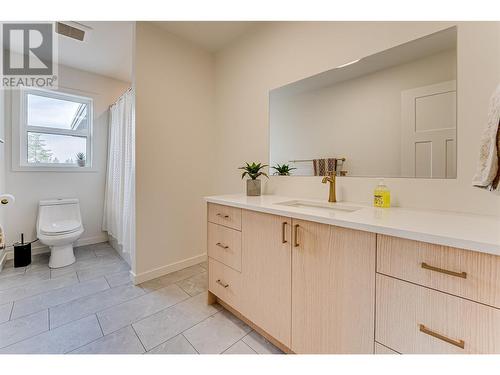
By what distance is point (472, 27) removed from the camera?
1.06m

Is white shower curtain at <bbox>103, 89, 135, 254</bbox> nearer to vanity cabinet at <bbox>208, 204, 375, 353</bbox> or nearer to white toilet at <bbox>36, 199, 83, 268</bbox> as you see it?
white toilet at <bbox>36, 199, 83, 268</bbox>

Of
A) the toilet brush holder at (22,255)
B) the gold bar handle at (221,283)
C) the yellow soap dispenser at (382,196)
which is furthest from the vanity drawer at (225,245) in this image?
the toilet brush holder at (22,255)

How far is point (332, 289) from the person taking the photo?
0.98 m

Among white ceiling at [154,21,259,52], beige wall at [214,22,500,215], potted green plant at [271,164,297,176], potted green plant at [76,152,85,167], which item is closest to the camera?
beige wall at [214,22,500,215]

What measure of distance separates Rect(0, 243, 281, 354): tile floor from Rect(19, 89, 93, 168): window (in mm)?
1357

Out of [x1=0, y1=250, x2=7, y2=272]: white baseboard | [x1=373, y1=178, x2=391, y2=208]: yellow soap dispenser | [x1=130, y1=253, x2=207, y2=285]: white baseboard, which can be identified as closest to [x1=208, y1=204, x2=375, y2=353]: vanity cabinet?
[x1=373, y1=178, x2=391, y2=208]: yellow soap dispenser

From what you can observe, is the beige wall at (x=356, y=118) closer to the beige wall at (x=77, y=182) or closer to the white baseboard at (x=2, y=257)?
the beige wall at (x=77, y=182)

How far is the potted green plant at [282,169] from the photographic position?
186cm

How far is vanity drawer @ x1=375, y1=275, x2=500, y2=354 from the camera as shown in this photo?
2.16ft

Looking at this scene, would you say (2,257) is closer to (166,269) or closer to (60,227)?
(60,227)
